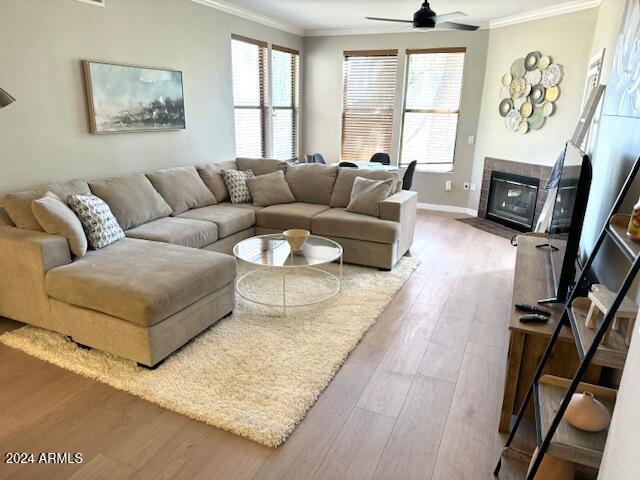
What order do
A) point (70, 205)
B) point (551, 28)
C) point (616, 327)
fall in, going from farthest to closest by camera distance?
point (551, 28) < point (70, 205) < point (616, 327)

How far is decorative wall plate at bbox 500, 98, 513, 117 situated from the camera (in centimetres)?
565

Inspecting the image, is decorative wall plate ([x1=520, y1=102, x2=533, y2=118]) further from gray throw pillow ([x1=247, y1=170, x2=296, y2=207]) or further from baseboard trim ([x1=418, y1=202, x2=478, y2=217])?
gray throw pillow ([x1=247, y1=170, x2=296, y2=207])

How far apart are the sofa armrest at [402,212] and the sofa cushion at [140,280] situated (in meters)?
1.74

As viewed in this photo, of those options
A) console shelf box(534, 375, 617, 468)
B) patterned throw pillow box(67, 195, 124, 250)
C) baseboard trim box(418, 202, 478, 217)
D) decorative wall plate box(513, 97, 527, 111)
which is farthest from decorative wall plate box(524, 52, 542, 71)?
patterned throw pillow box(67, 195, 124, 250)

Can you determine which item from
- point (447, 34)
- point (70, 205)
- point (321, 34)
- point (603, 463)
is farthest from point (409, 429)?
point (321, 34)

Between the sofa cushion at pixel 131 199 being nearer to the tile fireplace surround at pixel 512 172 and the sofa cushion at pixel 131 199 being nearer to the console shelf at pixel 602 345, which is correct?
the console shelf at pixel 602 345

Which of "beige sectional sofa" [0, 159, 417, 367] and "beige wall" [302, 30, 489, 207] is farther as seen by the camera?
"beige wall" [302, 30, 489, 207]

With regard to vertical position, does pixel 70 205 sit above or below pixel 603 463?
above

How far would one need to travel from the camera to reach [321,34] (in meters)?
6.76

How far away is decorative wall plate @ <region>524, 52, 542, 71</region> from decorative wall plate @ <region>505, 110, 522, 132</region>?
54 centimetres

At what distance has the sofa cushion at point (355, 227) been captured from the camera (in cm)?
396

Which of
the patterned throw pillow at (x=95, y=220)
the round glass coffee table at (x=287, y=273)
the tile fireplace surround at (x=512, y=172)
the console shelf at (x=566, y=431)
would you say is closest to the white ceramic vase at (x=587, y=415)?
the console shelf at (x=566, y=431)

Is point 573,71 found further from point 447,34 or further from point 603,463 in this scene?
point 603,463

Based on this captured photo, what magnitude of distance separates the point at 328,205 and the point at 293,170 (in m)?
0.64
